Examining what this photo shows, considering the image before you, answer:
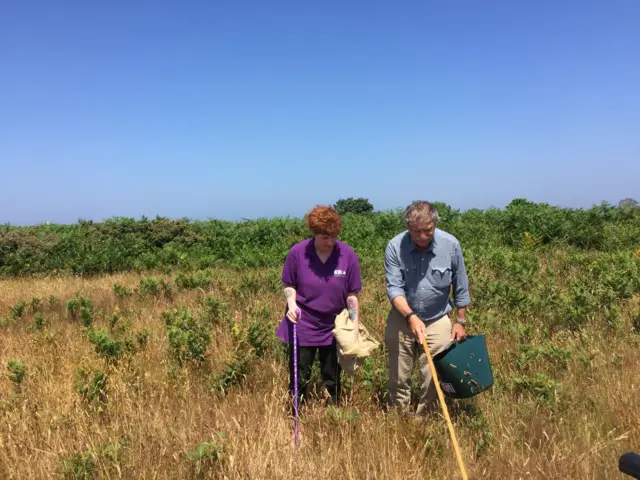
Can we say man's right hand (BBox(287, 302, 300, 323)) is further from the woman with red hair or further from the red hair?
the red hair

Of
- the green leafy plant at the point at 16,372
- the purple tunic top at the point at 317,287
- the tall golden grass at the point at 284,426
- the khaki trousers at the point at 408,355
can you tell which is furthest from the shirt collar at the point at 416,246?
the green leafy plant at the point at 16,372

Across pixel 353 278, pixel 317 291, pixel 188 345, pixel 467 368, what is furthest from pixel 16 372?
pixel 467 368

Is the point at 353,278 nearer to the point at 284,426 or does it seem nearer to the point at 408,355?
the point at 408,355

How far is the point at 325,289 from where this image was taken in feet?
11.7

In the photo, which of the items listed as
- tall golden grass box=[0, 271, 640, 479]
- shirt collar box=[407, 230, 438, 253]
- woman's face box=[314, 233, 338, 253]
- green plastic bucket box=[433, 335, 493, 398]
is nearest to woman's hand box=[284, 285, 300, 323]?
woman's face box=[314, 233, 338, 253]

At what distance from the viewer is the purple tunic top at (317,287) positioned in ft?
11.8

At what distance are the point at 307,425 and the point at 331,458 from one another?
0.59 metres

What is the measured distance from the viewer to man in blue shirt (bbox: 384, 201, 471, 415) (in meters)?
3.48

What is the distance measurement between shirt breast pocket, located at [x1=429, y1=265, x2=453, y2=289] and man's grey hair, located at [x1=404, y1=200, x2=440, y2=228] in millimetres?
420

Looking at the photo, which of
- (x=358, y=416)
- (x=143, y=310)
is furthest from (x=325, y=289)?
(x=143, y=310)

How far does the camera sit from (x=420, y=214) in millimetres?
3281

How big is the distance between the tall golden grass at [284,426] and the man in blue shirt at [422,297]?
0.37m

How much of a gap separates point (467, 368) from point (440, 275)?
744mm

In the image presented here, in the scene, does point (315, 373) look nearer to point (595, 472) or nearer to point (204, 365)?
point (204, 365)
